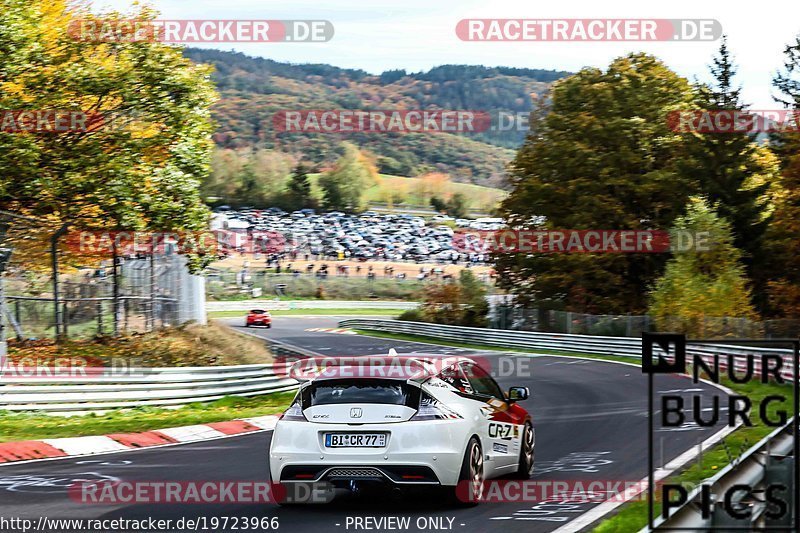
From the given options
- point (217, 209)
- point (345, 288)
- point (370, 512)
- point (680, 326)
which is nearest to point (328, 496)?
point (370, 512)

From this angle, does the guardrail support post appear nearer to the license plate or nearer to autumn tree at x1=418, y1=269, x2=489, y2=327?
the license plate

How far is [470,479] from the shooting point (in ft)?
33.4

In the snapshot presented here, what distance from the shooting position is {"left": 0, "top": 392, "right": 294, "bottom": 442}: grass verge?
1783 centimetres

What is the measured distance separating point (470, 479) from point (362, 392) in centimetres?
129

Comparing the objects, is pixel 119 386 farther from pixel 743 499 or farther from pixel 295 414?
pixel 743 499

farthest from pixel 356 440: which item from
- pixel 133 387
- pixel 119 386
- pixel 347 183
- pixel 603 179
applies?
pixel 347 183

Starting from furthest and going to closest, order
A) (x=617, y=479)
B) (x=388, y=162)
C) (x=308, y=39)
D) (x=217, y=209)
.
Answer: (x=388, y=162) < (x=217, y=209) < (x=308, y=39) < (x=617, y=479)

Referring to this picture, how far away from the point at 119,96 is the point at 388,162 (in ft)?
553

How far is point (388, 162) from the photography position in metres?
195

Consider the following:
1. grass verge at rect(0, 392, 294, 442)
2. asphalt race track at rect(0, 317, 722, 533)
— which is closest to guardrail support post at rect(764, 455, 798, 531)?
asphalt race track at rect(0, 317, 722, 533)

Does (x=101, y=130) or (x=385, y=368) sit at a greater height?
(x=101, y=130)

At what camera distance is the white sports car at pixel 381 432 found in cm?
978

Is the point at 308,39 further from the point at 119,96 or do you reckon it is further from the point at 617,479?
the point at 617,479

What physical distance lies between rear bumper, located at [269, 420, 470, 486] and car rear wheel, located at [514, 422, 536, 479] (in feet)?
7.19
